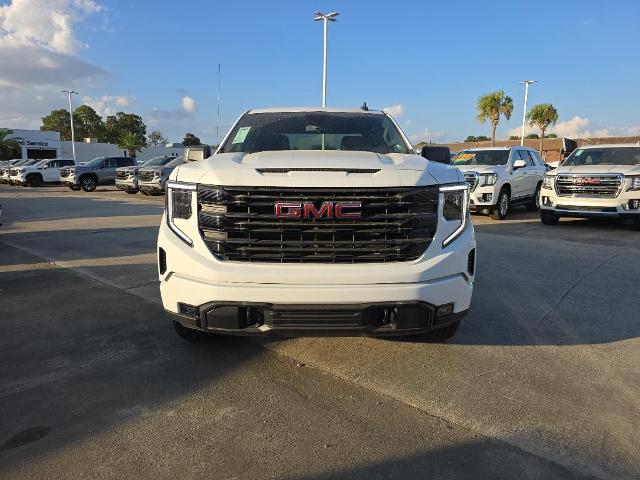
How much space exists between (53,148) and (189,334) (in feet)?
249

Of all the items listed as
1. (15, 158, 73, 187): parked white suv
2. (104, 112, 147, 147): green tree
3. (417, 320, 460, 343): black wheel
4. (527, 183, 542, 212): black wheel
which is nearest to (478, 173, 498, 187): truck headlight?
(527, 183, 542, 212): black wheel

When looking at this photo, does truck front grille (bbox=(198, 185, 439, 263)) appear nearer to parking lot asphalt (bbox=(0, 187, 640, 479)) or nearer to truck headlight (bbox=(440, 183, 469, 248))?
truck headlight (bbox=(440, 183, 469, 248))

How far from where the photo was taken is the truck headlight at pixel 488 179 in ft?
37.9

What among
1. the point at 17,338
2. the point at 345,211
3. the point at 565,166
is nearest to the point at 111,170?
the point at 565,166

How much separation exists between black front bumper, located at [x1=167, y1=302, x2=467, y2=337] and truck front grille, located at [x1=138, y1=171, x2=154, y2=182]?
19366 mm

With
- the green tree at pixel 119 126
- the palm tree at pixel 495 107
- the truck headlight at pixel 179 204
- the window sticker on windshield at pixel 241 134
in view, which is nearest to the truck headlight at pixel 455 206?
the truck headlight at pixel 179 204

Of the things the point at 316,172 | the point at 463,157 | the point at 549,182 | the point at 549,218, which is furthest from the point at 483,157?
the point at 316,172

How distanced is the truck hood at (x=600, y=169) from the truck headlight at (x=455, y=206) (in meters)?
8.07

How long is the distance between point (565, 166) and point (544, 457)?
9.94 meters

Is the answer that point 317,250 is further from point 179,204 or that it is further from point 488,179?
point 488,179

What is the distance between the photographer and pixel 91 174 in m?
26.5

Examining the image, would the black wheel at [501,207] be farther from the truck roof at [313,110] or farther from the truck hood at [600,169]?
the truck roof at [313,110]

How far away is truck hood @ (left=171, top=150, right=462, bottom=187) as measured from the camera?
2.95 meters

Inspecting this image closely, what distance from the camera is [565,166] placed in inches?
431
